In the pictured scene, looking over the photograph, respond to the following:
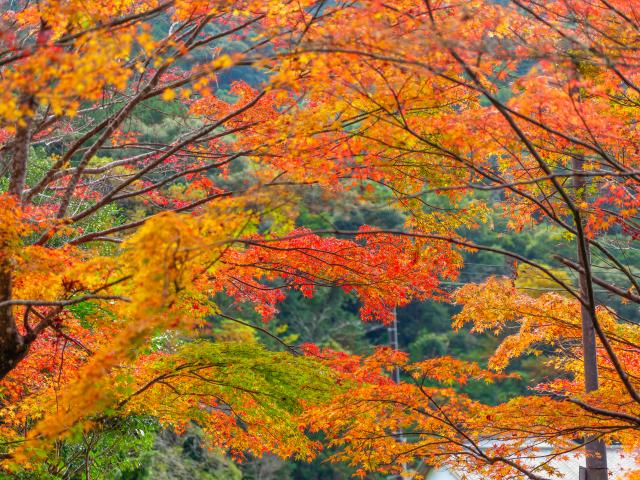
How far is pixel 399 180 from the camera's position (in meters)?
7.52

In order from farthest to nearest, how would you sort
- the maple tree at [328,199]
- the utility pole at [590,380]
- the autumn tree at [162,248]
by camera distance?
1. the utility pole at [590,380]
2. the maple tree at [328,199]
3. the autumn tree at [162,248]

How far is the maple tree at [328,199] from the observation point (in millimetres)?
4898

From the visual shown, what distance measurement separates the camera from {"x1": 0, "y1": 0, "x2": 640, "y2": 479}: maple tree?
490 cm

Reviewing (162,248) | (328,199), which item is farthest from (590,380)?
(162,248)

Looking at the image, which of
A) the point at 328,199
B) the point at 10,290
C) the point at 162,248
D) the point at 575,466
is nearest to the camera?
the point at 162,248

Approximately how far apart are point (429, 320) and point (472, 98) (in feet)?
90.8

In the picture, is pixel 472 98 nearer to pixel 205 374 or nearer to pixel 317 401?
pixel 317 401

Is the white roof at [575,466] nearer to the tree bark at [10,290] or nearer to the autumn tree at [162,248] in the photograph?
the autumn tree at [162,248]

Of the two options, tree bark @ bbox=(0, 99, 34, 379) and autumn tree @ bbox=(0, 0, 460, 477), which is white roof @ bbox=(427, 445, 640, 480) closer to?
autumn tree @ bbox=(0, 0, 460, 477)

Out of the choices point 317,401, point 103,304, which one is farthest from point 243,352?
point 103,304

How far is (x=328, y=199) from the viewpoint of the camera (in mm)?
5098

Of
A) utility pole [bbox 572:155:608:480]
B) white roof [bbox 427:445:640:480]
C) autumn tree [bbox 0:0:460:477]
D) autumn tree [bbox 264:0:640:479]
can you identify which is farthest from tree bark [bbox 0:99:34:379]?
white roof [bbox 427:445:640:480]

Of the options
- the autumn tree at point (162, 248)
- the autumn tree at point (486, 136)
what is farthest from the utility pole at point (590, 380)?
the autumn tree at point (162, 248)

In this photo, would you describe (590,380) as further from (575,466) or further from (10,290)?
(575,466)
